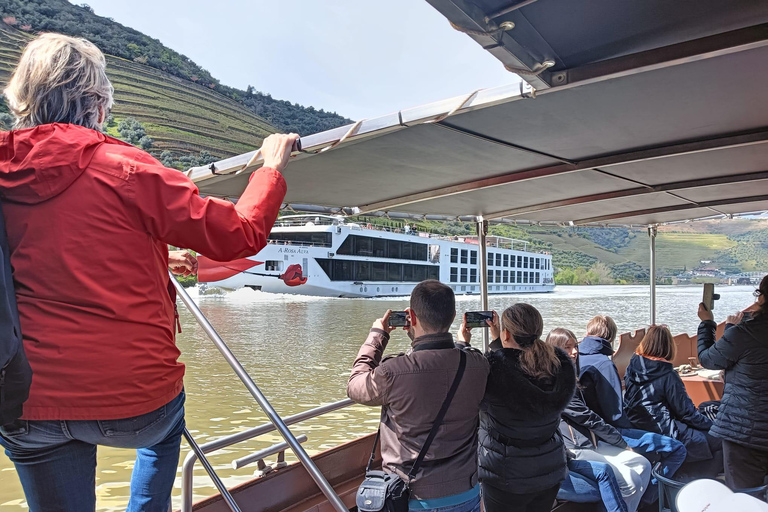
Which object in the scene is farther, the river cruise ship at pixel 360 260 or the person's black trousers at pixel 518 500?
the river cruise ship at pixel 360 260

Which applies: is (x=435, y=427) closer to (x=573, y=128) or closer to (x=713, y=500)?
(x=713, y=500)

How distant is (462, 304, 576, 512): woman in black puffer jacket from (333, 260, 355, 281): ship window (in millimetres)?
32921

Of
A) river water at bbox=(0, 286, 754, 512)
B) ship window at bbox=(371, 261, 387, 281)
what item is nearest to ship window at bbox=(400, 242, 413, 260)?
ship window at bbox=(371, 261, 387, 281)

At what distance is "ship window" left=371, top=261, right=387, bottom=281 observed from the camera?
36844 millimetres

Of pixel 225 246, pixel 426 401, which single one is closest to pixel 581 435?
pixel 426 401

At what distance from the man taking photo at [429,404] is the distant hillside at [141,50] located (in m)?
59.9

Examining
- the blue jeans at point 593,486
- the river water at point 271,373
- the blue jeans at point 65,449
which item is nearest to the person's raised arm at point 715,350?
the blue jeans at point 593,486

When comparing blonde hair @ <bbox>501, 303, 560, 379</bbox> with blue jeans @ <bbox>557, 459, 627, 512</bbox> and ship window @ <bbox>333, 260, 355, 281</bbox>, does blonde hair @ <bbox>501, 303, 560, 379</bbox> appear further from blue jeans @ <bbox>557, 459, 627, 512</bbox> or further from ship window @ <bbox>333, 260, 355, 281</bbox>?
ship window @ <bbox>333, 260, 355, 281</bbox>

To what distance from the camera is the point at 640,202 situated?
4.26 meters

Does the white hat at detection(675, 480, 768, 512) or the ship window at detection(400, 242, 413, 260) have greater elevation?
the ship window at detection(400, 242, 413, 260)

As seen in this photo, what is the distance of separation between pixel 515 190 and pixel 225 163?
2.01 m

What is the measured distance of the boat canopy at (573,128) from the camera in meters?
1.39

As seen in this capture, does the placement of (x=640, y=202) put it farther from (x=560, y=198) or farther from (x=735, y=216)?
(x=735, y=216)

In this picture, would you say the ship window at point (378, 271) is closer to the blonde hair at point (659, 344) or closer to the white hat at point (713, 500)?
the blonde hair at point (659, 344)
